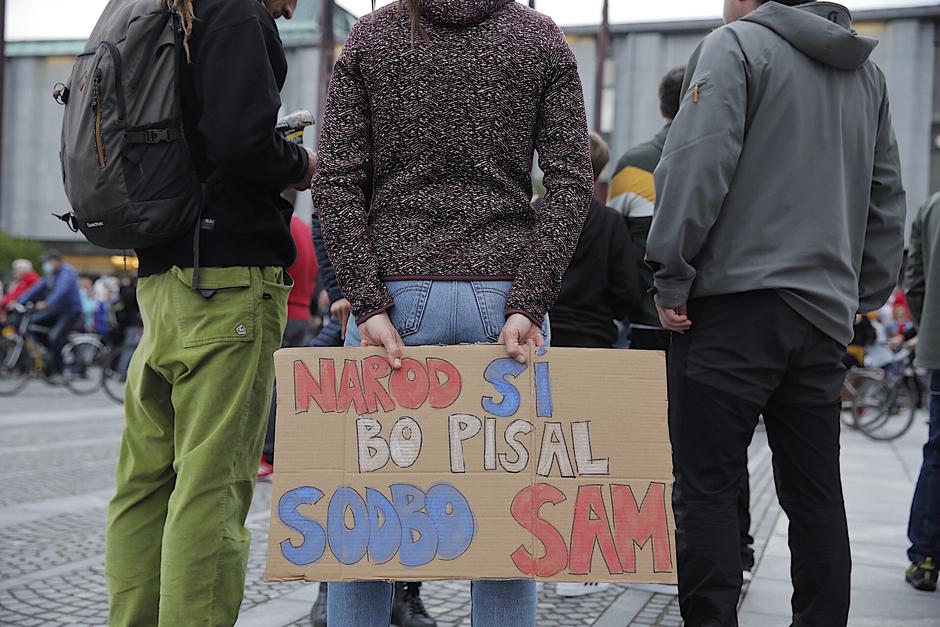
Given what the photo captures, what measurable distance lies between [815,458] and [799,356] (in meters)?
0.29

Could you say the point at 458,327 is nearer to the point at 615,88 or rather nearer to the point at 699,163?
the point at 699,163

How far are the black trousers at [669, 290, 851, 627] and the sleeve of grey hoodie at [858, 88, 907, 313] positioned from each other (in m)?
0.34

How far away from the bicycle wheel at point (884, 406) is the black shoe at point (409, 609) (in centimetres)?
987

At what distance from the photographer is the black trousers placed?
9.17 ft

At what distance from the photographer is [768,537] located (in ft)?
17.5

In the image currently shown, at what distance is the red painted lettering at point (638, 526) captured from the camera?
2174 mm

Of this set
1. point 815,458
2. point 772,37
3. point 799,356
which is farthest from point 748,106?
point 815,458

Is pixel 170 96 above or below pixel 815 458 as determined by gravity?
above

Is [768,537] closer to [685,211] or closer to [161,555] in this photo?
[685,211]

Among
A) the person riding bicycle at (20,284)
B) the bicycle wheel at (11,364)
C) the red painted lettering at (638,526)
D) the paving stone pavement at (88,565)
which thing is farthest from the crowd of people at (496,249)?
the person riding bicycle at (20,284)

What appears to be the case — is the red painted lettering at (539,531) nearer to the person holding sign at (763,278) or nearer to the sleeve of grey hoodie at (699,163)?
the person holding sign at (763,278)

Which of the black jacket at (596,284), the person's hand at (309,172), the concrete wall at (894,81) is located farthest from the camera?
the concrete wall at (894,81)

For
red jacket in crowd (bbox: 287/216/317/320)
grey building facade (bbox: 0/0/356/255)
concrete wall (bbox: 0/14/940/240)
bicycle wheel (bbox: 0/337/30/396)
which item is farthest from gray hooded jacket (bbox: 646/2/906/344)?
→ grey building facade (bbox: 0/0/356/255)

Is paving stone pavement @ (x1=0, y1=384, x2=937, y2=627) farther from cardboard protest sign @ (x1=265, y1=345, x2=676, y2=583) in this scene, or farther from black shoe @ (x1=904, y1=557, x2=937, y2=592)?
cardboard protest sign @ (x1=265, y1=345, x2=676, y2=583)
